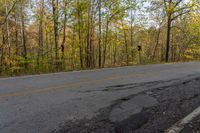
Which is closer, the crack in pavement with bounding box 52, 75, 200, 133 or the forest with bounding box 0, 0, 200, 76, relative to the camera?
the crack in pavement with bounding box 52, 75, 200, 133

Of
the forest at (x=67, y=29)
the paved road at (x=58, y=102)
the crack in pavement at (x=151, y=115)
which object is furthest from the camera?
the forest at (x=67, y=29)

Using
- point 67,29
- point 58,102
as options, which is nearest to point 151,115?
point 58,102

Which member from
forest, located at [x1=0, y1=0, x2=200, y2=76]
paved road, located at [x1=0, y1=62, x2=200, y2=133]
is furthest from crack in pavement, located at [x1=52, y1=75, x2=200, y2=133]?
forest, located at [x1=0, y1=0, x2=200, y2=76]

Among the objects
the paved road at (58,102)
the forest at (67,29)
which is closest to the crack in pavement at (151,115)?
the paved road at (58,102)

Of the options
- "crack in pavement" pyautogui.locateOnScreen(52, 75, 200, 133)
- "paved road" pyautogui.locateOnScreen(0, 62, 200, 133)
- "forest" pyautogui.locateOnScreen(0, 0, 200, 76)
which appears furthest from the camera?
"forest" pyautogui.locateOnScreen(0, 0, 200, 76)

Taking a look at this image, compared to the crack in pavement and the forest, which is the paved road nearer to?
the crack in pavement

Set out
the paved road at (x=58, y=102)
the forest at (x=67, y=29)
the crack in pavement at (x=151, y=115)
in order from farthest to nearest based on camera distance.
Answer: the forest at (x=67, y=29) → the paved road at (x=58, y=102) → the crack in pavement at (x=151, y=115)

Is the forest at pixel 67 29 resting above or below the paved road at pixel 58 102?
above

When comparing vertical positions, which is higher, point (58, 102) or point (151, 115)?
point (58, 102)

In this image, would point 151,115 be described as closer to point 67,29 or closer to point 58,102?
point 58,102

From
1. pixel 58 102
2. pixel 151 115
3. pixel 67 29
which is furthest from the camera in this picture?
pixel 67 29

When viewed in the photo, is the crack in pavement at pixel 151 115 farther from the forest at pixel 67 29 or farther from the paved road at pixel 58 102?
the forest at pixel 67 29

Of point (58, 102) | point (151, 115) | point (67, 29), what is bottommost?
point (151, 115)

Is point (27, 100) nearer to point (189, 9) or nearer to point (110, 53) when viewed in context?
point (189, 9)
